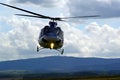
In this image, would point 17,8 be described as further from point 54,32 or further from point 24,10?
point 54,32

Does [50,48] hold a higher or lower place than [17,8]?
lower

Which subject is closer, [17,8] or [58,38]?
[17,8]

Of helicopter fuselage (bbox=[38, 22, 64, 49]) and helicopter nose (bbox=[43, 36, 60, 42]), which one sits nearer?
helicopter nose (bbox=[43, 36, 60, 42])

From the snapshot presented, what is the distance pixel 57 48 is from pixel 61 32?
3.88m

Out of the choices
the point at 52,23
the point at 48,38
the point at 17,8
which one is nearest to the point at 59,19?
the point at 52,23

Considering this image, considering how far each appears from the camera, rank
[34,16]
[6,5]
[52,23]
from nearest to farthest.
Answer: [6,5] → [34,16] → [52,23]

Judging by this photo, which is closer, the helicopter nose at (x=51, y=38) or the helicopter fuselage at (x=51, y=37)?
the helicopter nose at (x=51, y=38)

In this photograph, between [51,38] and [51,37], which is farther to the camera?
[51,37]

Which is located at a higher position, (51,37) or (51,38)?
(51,37)

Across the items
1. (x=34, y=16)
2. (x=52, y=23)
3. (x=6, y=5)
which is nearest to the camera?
(x=6, y=5)

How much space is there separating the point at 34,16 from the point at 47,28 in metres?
5.68

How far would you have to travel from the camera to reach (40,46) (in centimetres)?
9050

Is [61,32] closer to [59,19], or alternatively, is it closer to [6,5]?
[59,19]

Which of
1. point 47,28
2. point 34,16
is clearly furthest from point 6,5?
point 47,28
